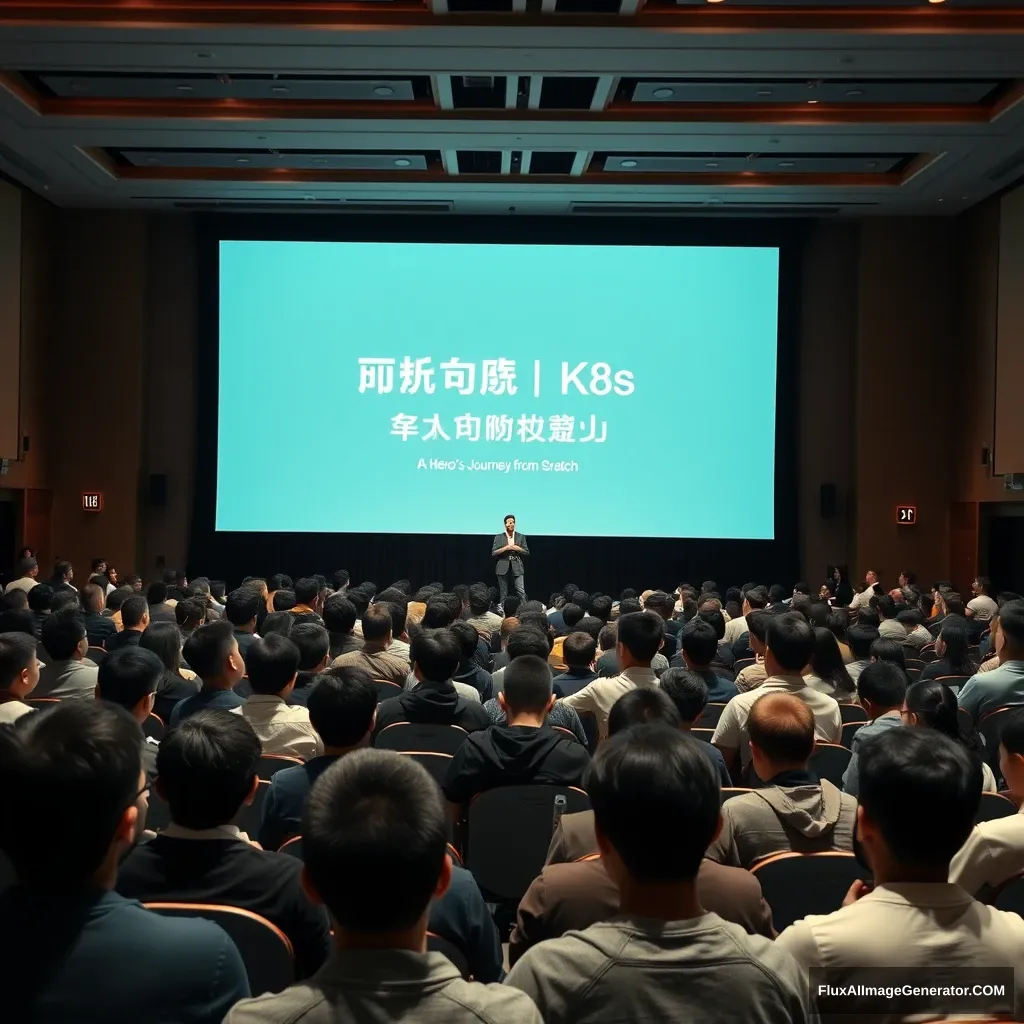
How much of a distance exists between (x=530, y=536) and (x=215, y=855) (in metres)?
10.8

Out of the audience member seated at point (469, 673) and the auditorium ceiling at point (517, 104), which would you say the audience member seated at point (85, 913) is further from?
the auditorium ceiling at point (517, 104)

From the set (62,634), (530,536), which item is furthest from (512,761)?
(530,536)

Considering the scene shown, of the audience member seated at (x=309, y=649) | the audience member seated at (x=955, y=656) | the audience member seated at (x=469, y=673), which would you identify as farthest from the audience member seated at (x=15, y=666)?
the audience member seated at (x=955, y=656)

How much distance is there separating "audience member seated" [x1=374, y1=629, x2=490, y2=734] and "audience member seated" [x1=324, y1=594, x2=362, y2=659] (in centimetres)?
165

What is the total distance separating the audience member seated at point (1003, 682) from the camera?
177 inches

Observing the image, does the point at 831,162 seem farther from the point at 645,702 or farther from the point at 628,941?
the point at 628,941

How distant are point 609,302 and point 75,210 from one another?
6.29m

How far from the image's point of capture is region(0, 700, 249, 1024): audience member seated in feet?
4.25

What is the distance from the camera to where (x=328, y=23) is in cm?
807

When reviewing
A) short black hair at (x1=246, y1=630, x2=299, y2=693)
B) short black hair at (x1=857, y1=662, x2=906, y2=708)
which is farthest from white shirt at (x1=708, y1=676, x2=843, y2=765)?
short black hair at (x1=246, y1=630, x2=299, y2=693)

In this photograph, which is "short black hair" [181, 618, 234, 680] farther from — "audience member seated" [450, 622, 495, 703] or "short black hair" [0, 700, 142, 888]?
"short black hair" [0, 700, 142, 888]

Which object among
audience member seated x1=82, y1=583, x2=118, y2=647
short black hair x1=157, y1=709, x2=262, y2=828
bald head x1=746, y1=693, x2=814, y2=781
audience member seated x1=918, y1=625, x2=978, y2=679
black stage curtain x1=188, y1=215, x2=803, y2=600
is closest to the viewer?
short black hair x1=157, y1=709, x2=262, y2=828

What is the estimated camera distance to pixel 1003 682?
4508 mm

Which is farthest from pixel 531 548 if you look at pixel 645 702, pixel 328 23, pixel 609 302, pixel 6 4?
pixel 645 702
